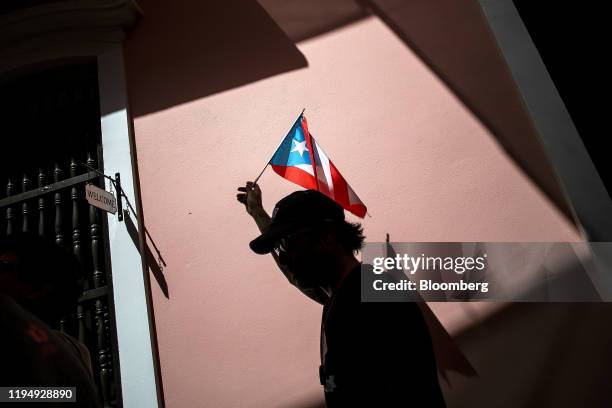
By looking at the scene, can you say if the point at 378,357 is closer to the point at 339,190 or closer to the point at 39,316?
the point at 39,316

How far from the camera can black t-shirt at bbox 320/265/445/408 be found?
1898 mm

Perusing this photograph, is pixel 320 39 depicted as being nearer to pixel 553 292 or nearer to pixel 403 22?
pixel 403 22

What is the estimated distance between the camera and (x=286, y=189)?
396 cm

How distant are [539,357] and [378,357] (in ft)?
5.22

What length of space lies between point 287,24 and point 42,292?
284cm

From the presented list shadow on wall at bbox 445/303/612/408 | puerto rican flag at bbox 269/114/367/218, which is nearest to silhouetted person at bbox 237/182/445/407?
puerto rican flag at bbox 269/114/367/218

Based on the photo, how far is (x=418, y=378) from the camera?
1.92 meters

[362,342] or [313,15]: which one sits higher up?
[313,15]

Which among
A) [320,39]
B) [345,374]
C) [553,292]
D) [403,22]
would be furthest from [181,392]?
[403,22]

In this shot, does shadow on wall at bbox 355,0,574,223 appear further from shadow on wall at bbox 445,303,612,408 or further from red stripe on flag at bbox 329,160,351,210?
red stripe on flag at bbox 329,160,351,210

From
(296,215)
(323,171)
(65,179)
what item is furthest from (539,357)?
(65,179)

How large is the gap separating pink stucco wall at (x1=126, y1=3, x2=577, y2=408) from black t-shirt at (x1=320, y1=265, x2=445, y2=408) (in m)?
1.48

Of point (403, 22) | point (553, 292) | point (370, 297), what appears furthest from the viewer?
point (403, 22)

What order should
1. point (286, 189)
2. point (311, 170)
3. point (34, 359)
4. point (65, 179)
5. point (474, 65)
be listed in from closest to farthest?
point (34, 359), point (311, 170), point (474, 65), point (286, 189), point (65, 179)
